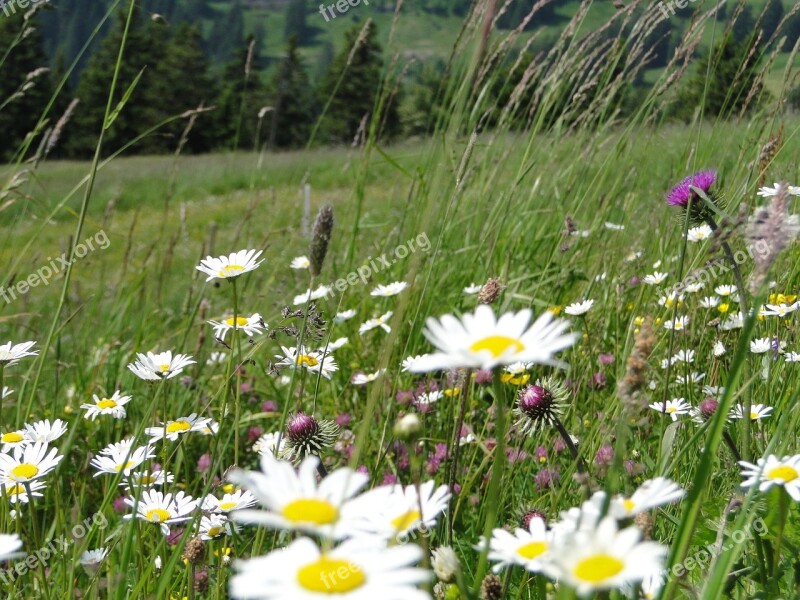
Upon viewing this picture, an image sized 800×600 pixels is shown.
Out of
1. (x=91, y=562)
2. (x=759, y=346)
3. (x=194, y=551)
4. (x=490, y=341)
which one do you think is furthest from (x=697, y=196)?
(x=91, y=562)

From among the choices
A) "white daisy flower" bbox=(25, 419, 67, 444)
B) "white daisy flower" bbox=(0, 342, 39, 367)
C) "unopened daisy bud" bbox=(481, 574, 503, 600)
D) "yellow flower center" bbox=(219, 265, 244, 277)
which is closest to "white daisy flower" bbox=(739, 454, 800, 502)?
"unopened daisy bud" bbox=(481, 574, 503, 600)

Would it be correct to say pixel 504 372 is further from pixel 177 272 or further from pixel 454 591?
pixel 177 272

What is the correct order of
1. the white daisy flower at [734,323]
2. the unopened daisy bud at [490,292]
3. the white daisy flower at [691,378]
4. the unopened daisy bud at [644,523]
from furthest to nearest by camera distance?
the white daisy flower at [734,323] → the white daisy flower at [691,378] → the unopened daisy bud at [490,292] → the unopened daisy bud at [644,523]

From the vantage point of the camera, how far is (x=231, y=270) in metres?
1.08

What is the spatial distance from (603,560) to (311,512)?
17 centimetres

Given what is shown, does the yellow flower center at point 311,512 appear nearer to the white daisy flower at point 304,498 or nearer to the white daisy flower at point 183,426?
the white daisy flower at point 304,498

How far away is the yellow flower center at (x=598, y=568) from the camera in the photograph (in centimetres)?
40

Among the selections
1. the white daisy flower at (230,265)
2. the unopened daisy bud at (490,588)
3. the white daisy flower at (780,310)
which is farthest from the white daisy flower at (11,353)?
the white daisy flower at (780,310)

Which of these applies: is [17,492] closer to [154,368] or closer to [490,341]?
[154,368]

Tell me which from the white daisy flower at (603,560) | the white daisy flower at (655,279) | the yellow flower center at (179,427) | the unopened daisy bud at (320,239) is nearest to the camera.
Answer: the white daisy flower at (603,560)

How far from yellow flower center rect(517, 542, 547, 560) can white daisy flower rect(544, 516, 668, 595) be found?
0.59 feet

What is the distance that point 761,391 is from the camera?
1305 millimetres

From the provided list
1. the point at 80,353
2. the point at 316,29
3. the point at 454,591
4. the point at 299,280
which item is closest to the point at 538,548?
the point at 454,591

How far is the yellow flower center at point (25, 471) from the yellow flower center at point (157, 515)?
0.16 m
